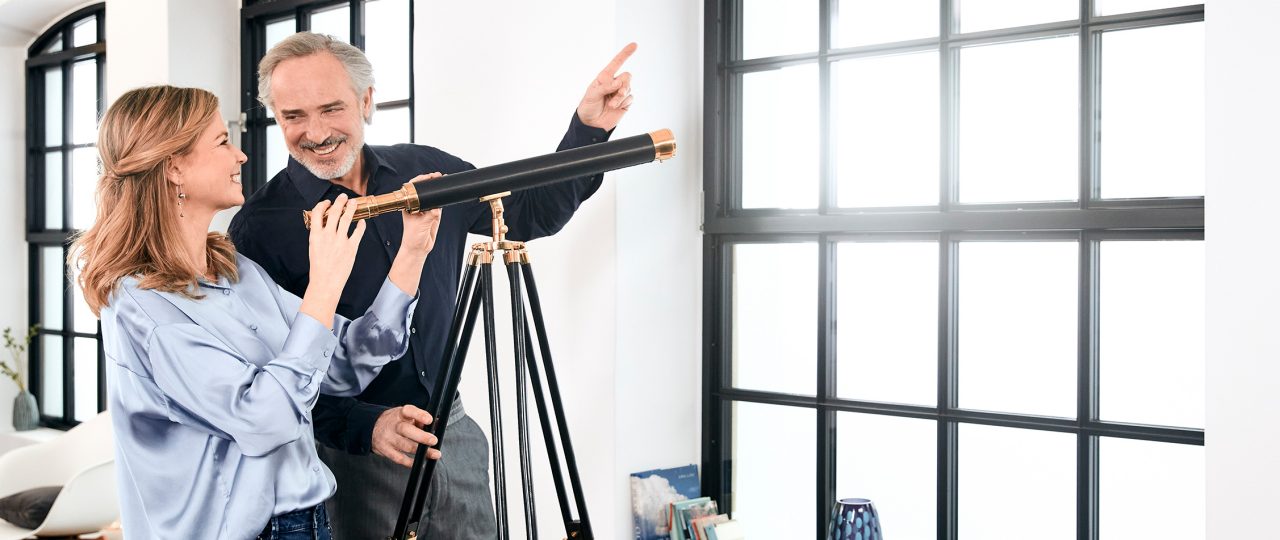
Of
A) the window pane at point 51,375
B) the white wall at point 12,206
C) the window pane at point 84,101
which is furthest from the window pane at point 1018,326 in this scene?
the white wall at point 12,206

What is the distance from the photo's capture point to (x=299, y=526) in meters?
1.77

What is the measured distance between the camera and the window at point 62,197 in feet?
16.7

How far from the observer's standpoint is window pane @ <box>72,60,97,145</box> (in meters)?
5.10

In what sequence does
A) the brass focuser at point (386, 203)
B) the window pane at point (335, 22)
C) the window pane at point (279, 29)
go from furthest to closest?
the window pane at point (279, 29) < the window pane at point (335, 22) < the brass focuser at point (386, 203)

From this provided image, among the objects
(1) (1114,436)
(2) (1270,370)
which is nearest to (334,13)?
(1) (1114,436)

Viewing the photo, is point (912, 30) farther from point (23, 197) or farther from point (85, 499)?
point (23, 197)

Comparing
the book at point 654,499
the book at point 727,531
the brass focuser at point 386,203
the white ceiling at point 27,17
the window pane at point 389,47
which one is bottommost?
the book at point 727,531

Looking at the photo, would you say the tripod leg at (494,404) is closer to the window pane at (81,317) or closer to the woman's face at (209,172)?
the woman's face at (209,172)

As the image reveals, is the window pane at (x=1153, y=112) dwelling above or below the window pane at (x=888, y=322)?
above

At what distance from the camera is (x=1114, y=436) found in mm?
2072

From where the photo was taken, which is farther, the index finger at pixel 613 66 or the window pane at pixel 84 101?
the window pane at pixel 84 101

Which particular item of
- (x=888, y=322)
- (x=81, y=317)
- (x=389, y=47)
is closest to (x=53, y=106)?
(x=81, y=317)

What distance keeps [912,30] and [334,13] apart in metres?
2.23

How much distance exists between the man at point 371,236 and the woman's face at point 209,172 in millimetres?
290
